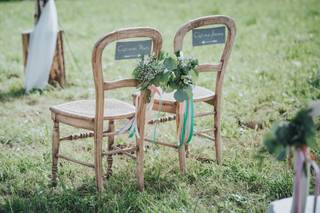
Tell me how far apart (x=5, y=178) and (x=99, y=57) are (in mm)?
1339

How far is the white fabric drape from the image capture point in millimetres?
6449

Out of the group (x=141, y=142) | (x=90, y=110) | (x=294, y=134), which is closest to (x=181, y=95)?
(x=141, y=142)

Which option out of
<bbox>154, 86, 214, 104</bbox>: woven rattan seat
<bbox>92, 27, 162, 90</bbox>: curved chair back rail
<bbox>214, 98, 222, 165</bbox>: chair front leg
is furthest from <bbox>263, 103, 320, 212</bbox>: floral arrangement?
<bbox>214, 98, 222, 165</bbox>: chair front leg

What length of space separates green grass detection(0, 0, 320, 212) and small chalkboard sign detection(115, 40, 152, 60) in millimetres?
976

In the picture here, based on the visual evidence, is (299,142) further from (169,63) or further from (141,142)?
(141,142)

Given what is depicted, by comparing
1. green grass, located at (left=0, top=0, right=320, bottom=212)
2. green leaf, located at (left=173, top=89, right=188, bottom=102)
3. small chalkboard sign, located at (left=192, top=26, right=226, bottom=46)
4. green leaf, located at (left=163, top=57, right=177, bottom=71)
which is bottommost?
green grass, located at (left=0, top=0, right=320, bottom=212)

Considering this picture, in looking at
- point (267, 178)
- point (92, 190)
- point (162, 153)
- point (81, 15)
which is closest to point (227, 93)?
point (162, 153)

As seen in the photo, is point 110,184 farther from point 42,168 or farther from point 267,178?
point 267,178

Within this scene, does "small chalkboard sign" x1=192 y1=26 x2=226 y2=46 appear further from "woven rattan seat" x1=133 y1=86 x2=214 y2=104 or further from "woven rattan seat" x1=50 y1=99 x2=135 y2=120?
"woven rattan seat" x1=50 y1=99 x2=135 y2=120

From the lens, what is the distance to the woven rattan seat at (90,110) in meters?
3.79

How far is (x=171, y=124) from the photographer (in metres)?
5.50

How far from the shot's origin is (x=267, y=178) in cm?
407

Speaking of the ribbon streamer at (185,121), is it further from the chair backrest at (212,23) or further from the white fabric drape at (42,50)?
the white fabric drape at (42,50)

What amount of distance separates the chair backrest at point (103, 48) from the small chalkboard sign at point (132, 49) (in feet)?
0.18
